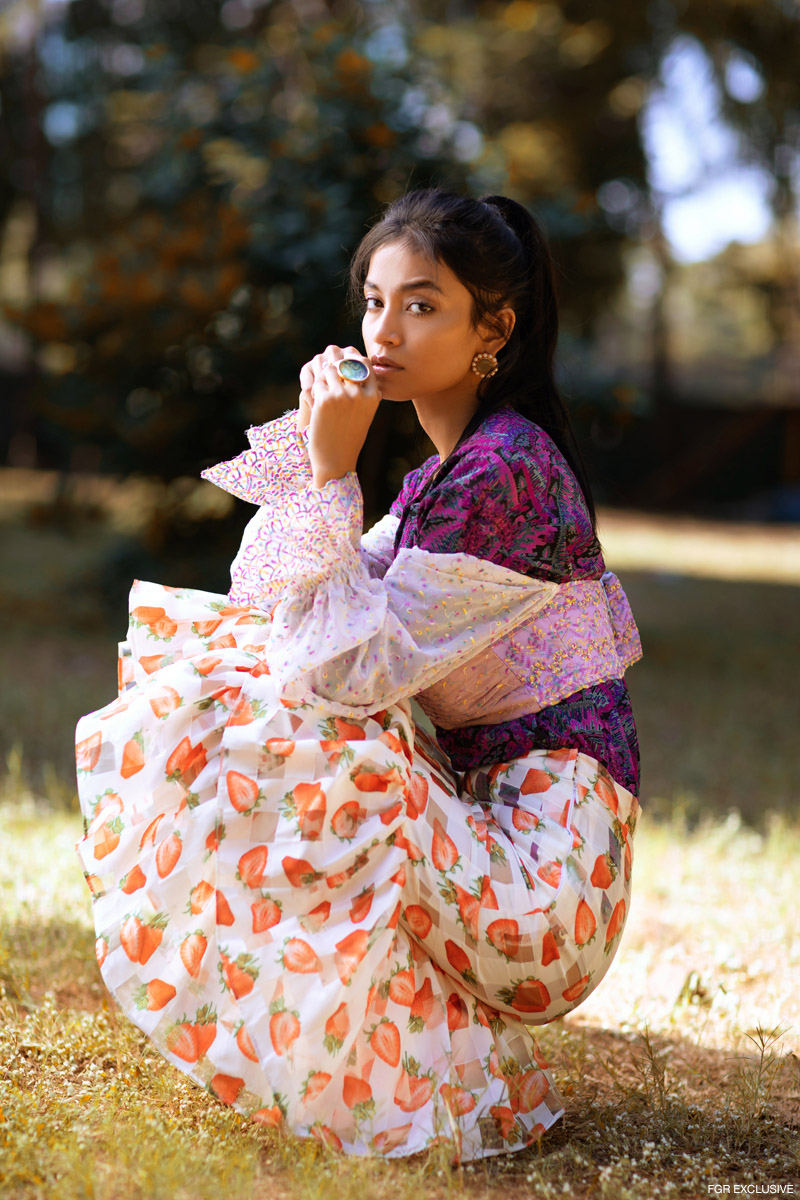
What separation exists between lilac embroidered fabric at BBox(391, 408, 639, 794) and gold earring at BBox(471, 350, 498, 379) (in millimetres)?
93

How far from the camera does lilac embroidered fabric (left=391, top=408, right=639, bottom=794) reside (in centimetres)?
192

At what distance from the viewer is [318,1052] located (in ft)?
5.62

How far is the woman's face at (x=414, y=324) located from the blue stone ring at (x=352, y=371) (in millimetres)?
122

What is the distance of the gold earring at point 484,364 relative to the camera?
2.11m

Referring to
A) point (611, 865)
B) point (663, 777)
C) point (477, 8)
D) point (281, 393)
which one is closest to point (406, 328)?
point (611, 865)

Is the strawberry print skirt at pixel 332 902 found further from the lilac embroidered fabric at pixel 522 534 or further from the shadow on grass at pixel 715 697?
the shadow on grass at pixel 715 697

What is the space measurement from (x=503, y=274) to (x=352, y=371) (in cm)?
36

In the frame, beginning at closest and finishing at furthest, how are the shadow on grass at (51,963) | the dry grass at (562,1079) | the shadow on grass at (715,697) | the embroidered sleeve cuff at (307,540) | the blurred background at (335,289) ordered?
the dry grass at (562,1079) → the embroidered sleeve cuff at (307,540) → the shadow on grass at (51,963) → the shadow on grass at (715,697) → the blurred background at (335,289)

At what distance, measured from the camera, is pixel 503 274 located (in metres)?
2.08

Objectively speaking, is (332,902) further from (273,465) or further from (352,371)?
(352,371)

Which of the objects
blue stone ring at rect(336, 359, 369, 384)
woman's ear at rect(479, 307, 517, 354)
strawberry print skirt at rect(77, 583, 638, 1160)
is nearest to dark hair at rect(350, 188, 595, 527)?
woman's ear at rect(479, 307, 517, 354)

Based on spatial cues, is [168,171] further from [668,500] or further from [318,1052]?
[668,500]

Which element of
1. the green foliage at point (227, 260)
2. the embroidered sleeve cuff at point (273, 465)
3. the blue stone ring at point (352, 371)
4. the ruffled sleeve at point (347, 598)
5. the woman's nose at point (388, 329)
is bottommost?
the ruffled sleeve at point (347, 598)

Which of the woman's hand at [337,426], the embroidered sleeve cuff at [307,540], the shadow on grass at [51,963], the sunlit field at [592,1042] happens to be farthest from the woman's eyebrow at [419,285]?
the shadow on grass at [51,963]
